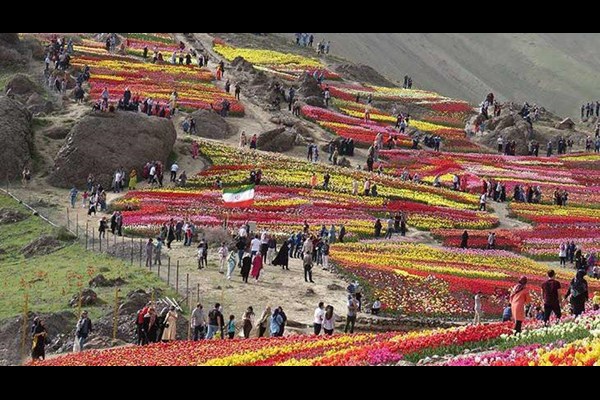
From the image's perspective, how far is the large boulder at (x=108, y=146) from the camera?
186 feet

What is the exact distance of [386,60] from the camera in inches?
6122

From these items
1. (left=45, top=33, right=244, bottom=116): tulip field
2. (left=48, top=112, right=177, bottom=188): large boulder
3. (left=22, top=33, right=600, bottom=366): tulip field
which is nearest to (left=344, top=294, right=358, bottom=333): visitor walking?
(left=22, top=33, right=600, bottom=366): tulip field

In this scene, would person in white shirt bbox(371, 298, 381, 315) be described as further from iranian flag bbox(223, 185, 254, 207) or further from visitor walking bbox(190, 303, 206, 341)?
iranian flag bbox(223, 185, 254, 207)

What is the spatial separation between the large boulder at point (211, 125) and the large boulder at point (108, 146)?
8933 millimetres

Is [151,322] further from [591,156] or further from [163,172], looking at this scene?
[591,156]

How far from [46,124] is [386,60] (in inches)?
3839

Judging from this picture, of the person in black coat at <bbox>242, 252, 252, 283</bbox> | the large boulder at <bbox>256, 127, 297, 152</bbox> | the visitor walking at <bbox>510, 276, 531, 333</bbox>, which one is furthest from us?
the large boulder at <bbox>256, 127, 297, 152</bbox>

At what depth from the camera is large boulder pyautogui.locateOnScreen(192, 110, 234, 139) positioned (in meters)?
71.1

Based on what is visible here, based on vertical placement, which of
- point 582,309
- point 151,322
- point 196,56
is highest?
point 196,56

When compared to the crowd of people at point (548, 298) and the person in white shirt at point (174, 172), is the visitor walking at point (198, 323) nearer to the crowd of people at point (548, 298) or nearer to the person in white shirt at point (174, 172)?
the crowd of people at point (548, 298)

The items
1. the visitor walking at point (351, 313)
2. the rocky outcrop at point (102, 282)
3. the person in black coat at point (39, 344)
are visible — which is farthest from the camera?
the rocky outcrop at point (102, 282)

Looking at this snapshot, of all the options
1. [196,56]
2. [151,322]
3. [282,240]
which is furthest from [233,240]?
[196,56]

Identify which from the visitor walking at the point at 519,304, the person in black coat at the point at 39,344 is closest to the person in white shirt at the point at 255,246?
the person in black coat at the point at 39,344

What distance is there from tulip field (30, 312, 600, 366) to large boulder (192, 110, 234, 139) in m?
46.5
